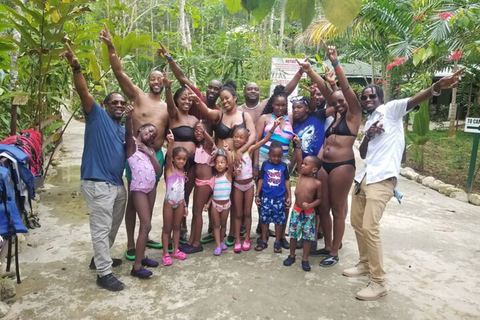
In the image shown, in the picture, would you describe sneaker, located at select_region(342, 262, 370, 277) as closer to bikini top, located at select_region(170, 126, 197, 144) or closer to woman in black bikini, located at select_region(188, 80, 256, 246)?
woman in black bikini, located at select_region(188, 80, 256, 246)


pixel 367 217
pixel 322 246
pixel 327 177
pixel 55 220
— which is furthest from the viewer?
pixel 55 220

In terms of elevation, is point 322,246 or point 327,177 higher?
point 327,177

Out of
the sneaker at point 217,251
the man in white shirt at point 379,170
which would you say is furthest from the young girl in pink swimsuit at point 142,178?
the man in white shirt at point 379,170

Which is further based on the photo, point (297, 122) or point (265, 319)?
point (297, 122)

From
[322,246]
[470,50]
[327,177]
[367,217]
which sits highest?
[470,50]

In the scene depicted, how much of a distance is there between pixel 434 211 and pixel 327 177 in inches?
103

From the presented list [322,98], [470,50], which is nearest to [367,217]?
[322,98]

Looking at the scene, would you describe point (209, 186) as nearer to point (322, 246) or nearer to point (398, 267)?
point (322, 246)

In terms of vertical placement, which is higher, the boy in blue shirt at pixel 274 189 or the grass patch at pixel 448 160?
the boy in blue shirt at pixel 274 189

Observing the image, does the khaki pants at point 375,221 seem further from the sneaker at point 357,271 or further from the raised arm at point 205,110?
the raised arm at point 205,110

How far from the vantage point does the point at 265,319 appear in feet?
7.98

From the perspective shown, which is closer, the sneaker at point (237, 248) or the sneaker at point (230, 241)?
the sneaker at point (237, 248)

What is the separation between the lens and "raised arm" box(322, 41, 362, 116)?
9.32 ft

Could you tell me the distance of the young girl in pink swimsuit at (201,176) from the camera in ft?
11.2
